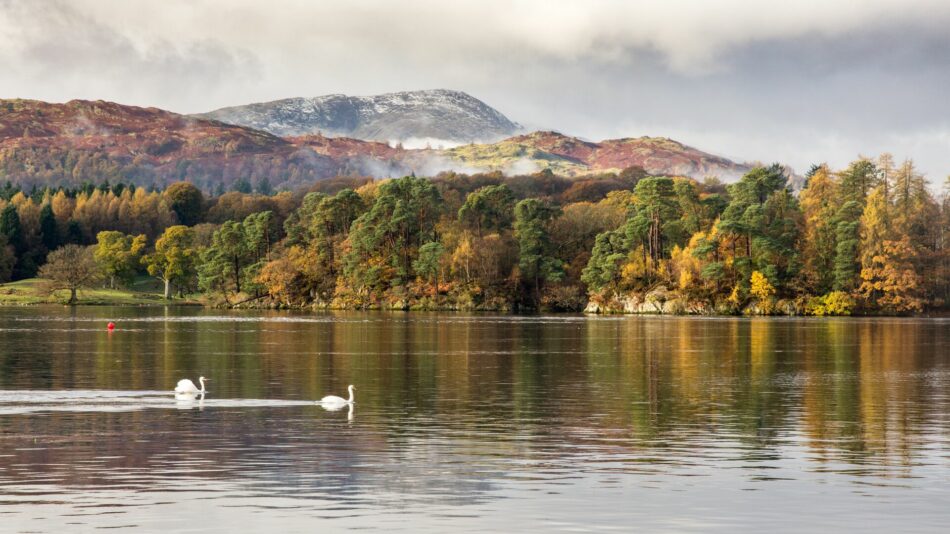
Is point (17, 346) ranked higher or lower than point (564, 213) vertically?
lower

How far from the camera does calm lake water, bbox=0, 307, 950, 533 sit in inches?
803

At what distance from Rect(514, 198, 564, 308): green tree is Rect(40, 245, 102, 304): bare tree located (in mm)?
75960

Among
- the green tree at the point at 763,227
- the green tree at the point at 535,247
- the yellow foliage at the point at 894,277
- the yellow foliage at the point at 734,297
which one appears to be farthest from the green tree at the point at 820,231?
the green tree at the point at 535,247

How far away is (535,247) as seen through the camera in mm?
169250

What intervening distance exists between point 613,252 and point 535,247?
13.1 meters

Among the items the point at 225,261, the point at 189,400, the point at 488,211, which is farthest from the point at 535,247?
the point at 189,400

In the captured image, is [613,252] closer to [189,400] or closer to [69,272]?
[69,272]

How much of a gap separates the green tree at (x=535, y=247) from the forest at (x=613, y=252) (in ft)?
0.72

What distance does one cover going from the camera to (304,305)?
18288 centimetres

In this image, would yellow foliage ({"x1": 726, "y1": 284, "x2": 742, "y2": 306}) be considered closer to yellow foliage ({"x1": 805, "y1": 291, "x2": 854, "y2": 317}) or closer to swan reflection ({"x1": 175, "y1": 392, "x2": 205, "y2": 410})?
yellow foliage ({"x1": 805, "y1": 291, "x2": 854, "y2": 317})

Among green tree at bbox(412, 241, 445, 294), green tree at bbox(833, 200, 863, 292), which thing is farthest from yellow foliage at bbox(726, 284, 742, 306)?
green tree at bbox(412, 241, 445, 294)

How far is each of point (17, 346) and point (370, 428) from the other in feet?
153

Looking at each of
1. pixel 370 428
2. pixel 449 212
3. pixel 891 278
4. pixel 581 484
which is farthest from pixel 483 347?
pixel 449 212

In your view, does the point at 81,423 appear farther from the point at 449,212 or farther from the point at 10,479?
the point at 449,212
